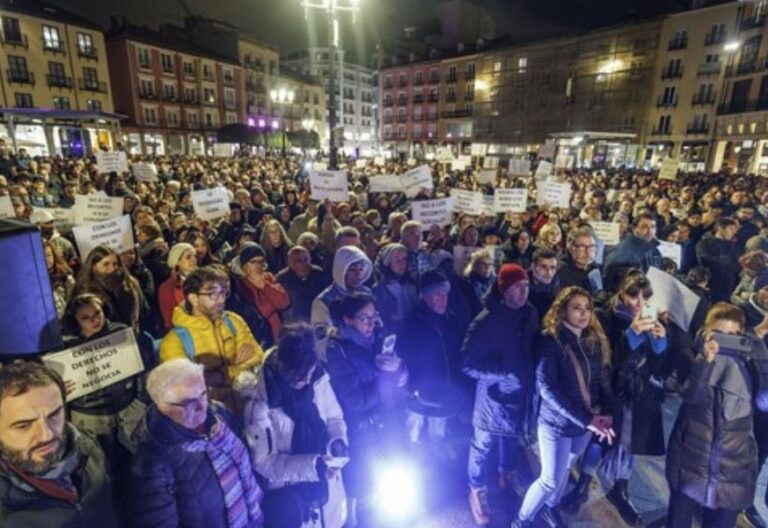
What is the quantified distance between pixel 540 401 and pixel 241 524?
209cm

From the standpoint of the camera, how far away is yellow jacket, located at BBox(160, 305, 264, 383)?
116 inches

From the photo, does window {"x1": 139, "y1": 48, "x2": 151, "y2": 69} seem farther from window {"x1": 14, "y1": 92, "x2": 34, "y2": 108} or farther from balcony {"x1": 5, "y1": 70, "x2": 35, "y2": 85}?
window {"x1": 14, "y1": 92, "x2": 34, "y2": 108}

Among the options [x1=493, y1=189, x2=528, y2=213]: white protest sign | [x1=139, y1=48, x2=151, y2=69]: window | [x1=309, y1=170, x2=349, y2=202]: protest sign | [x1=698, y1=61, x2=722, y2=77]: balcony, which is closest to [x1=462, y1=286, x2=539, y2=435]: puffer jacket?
[x1=493, y1=189, x2=528, y2=213]: white protest sign

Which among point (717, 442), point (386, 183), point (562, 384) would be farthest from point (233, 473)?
point (386, 183)

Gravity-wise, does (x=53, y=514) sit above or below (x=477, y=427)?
above

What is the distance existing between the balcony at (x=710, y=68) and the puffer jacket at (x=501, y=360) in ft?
158

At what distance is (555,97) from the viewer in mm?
48156

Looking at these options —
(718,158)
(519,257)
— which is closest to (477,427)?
(519,257)

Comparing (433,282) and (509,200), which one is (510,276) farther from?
(509,200)

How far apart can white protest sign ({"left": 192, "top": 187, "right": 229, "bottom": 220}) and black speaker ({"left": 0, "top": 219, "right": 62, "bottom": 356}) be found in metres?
5.41

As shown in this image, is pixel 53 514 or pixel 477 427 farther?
pixel 477 427

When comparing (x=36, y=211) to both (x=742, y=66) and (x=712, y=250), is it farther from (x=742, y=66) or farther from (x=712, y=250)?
(x=742, y=66)

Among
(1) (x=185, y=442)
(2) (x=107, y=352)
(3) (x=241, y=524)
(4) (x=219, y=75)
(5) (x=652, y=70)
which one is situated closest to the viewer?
(1) (x=185, y=442)

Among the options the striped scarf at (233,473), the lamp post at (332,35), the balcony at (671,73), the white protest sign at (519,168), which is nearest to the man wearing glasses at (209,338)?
the striped scarf at (233,473)
